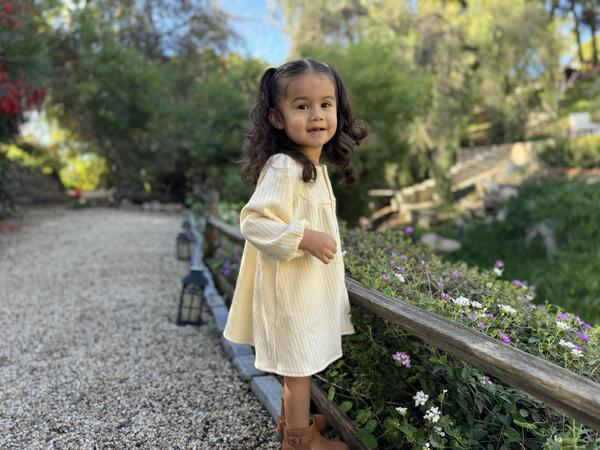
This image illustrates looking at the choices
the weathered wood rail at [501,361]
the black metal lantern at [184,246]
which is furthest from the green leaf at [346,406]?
the black metal lantern at [184,246]

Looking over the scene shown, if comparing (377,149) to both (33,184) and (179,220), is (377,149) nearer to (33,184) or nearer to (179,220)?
(179,220)

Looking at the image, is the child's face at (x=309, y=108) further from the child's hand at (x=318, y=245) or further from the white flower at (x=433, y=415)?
the white flower at (x=433, y=415)

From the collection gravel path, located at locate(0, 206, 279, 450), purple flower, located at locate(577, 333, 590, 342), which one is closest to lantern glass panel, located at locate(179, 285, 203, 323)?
gravel path, located at locate(0, 206, 279, 450)

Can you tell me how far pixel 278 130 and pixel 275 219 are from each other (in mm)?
350

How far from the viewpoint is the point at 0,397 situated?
8.00 ft

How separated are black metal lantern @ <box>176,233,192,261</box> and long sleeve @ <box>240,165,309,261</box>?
4.67 metres

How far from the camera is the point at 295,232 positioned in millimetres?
1419

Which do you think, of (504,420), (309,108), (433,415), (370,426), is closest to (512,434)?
(504,420)

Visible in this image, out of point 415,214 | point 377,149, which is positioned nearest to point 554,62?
point 415,214

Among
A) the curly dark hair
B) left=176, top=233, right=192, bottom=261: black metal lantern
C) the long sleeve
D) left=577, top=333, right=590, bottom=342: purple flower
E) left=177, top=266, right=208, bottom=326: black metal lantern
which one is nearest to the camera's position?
the long sleeve

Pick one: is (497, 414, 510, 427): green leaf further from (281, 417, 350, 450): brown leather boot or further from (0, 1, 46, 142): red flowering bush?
(0, 1, 46, 142): red flowering bush

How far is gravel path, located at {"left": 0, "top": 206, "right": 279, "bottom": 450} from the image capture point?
212 centimetres

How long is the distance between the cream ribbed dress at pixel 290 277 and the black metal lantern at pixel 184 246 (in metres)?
4.57

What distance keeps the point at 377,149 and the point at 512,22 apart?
709cm
